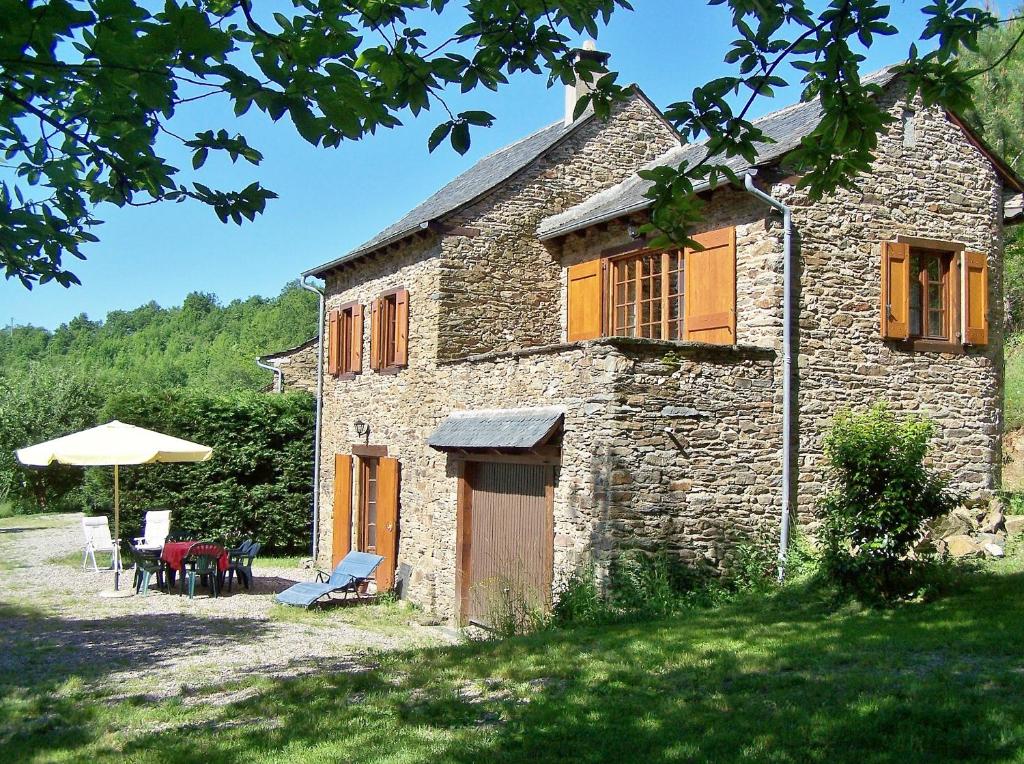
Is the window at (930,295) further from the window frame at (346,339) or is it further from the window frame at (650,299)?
the window frame at (346,339)

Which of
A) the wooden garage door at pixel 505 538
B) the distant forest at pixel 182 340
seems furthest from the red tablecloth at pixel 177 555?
the distant forest at pixel 182 340

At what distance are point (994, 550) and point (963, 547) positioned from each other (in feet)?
1.00

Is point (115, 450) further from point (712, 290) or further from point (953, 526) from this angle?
point (953, 526)

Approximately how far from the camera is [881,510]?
8.95 m

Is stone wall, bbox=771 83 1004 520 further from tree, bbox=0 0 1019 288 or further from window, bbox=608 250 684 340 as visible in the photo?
tree, bbox=0 0 1019 288

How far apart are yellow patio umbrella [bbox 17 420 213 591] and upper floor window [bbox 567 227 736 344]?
638cm

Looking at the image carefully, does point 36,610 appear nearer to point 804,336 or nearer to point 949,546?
point 804,336

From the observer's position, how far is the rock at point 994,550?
10.6 m

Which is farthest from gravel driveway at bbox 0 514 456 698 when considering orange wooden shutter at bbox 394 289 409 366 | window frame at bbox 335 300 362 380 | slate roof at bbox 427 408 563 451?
orange wooden shutter at bbox 394 289 409 366

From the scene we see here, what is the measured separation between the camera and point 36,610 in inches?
521

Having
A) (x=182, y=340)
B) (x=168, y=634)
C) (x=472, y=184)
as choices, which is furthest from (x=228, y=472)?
(x=182, y=340)

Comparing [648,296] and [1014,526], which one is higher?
[648,296]

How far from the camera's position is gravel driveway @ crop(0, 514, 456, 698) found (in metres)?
8.70

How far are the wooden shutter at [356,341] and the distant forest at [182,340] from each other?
4217 cm
